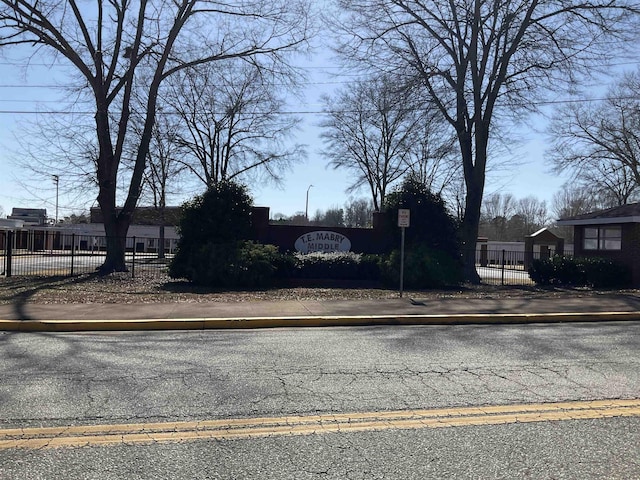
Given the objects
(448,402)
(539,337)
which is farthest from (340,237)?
(448,402)

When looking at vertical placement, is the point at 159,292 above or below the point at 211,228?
below

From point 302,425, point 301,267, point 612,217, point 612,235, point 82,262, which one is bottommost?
point 302,425

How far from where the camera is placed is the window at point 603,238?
73.0 ft

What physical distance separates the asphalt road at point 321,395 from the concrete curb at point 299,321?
546 mm

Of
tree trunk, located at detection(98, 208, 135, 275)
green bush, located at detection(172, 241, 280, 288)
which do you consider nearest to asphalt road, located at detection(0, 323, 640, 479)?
green bush, located at detection(172, 241, 280, 288)

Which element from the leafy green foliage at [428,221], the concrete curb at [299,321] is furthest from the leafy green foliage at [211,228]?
the concrete curb at [299,321]

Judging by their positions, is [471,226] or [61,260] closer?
[471,226]

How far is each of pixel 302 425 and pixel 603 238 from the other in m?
21.6

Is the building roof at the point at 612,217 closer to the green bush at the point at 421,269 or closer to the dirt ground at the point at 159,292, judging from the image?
the dirt ground at the point at 159,292

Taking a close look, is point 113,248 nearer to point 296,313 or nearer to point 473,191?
point 296,313

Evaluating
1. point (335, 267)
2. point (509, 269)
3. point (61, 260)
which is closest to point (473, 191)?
point (335, 267)

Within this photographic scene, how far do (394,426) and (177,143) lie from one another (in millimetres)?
34084

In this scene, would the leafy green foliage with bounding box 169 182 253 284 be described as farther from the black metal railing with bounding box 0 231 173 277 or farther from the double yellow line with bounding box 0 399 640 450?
the double yellow line with bounding box 0 399 640 450

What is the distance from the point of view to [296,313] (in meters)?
11.6
